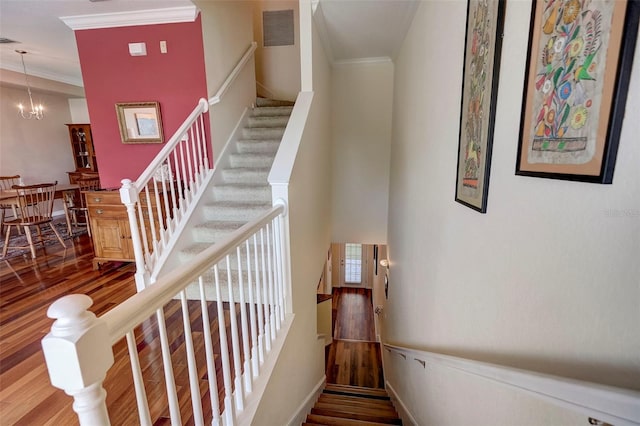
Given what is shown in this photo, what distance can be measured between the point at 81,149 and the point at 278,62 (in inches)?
214

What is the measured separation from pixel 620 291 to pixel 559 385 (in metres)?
0.25

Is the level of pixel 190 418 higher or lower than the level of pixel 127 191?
lower

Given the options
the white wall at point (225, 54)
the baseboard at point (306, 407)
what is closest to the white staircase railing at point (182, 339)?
the baseboard at point (306, 407)

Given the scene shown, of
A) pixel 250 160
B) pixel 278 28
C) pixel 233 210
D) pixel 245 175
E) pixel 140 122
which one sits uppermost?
pixel 278 28

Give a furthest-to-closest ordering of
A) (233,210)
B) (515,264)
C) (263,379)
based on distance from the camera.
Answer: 1. (233,210)
2. (263,379)
3. (515,264)

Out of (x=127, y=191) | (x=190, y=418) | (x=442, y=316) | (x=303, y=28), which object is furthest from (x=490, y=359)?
(x=303, y=28)

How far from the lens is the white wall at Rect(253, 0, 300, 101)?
4.90 metres

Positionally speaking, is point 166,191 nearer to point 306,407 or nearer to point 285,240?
point 285,240

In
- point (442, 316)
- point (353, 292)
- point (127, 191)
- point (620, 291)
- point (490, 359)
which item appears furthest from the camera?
point (353, 292)

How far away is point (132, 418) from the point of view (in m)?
1.40

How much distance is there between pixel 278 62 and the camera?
502 centimetres

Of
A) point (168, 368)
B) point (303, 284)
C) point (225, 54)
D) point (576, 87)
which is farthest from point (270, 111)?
point (576, 87)

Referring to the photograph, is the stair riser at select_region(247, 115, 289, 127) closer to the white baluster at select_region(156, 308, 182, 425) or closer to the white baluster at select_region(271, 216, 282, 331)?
the white baluster at select_region(271, 216, 282, 331)

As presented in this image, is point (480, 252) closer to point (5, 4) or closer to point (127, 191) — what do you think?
point (127, 191)
